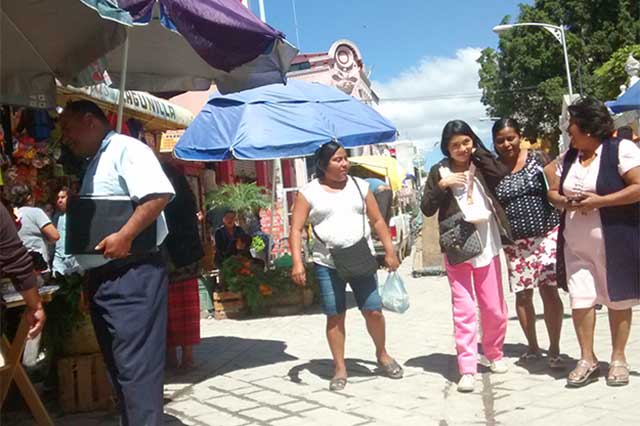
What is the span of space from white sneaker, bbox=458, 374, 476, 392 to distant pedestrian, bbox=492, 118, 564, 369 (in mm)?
694

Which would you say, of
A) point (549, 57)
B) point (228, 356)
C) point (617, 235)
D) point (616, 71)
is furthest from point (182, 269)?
point (549, 57)

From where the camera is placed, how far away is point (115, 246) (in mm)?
3037

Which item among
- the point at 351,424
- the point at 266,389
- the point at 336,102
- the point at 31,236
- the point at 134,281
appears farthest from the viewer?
the point at 336,102

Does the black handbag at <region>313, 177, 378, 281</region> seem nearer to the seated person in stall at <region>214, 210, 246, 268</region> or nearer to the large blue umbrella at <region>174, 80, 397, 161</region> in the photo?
the large blue umbrella at <region>174, 80, 397, 161</region>

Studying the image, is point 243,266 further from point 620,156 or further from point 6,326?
point 620,156

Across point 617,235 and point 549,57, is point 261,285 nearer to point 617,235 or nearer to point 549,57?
point 617,235

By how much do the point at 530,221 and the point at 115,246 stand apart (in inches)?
121

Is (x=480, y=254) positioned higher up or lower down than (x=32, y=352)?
higher up

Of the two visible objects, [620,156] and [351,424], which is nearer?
[351,424]

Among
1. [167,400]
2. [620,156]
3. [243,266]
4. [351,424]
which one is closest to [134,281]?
[351,424]

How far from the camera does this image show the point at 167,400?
483 cm

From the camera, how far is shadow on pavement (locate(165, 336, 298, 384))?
567 centimetres

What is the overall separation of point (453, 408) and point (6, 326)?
9.96ft

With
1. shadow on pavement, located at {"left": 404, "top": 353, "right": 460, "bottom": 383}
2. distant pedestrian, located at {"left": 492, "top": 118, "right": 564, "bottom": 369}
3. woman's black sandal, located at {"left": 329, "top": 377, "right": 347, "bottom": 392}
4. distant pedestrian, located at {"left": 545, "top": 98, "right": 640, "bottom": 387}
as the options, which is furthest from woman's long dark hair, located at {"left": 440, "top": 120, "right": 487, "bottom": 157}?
woman's black sandal, located at {"left": 329, "top": 377, "right": 347, "bottom": 392}
